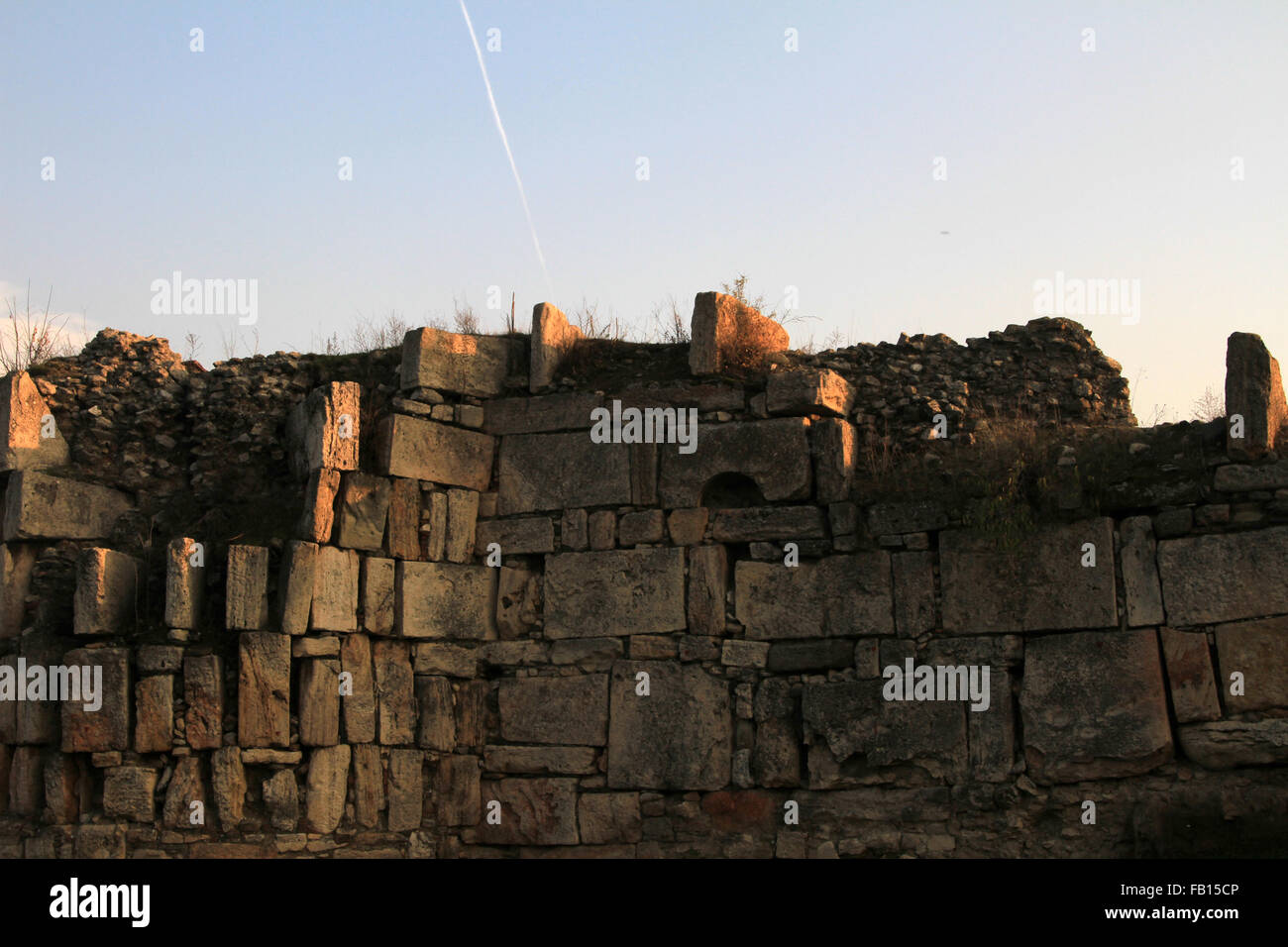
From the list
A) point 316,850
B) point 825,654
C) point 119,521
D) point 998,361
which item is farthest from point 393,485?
point 998,361

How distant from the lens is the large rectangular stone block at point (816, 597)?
10.1 m

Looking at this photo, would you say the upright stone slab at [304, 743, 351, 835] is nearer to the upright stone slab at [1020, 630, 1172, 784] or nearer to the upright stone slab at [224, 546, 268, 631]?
the upright stone slab at [224, 546, 268, 631]

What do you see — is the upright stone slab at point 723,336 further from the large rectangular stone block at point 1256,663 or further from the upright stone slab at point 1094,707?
the large rectangular stone block at point 1256,663

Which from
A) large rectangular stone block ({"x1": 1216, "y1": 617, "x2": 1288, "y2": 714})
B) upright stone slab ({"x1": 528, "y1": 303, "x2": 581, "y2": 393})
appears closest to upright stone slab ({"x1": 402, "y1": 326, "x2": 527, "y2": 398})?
upright stone slab ({"x1": 528, "y1": 303, "x2": 581, "y2": 393})

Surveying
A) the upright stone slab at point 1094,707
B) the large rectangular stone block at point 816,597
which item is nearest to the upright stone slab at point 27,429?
the large rectangular stone block at point 816,597

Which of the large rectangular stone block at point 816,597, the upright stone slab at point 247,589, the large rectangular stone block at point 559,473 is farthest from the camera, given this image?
the large rectangular stone block at point 559,473

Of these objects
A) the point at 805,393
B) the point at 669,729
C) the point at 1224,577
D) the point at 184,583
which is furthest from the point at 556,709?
the point at 1224,577

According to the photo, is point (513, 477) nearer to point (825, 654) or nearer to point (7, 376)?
point (825, 654)

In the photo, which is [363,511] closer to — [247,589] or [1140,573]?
[247,589]

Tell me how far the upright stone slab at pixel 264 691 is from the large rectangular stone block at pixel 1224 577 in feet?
19.7

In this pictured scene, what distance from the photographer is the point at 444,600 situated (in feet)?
35.4

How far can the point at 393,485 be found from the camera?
10719 mm

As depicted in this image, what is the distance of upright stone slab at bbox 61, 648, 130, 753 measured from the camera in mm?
9336

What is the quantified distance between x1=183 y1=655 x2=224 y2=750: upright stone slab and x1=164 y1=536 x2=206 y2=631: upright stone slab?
0.93 feet
